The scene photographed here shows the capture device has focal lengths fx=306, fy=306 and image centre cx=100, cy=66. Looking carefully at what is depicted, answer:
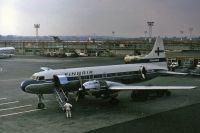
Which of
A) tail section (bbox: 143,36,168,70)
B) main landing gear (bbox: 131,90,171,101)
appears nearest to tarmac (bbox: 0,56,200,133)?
main landing gear (bbox: 131,90,171,101)

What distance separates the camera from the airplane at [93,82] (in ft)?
112

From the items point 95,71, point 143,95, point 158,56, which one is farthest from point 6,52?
point 143,95

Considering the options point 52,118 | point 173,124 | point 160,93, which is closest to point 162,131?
point 173,124

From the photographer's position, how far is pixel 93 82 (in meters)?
34.2

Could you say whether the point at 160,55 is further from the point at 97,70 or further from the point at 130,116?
the point at 130,116

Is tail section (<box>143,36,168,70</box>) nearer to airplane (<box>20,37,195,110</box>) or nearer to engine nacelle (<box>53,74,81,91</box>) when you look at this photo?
airplane (<box>20,37,195,110</box>)

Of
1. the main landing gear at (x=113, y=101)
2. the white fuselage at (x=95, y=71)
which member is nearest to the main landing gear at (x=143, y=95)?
the white fuselage at (x=95, y=71)

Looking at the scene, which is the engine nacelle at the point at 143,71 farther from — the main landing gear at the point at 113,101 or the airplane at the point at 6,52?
the airplane at the point at 6,52

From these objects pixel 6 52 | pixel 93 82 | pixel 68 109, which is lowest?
pixel 68 109

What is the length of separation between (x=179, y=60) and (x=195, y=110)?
154 feet

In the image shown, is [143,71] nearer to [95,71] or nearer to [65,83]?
[95,71]

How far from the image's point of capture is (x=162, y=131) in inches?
998

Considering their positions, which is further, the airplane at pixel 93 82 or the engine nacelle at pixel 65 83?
the engine nacelle at pixel 65 83

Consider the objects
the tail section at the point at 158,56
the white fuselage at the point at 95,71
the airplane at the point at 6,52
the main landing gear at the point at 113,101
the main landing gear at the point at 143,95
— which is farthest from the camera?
the airplane at the point at 6,52
